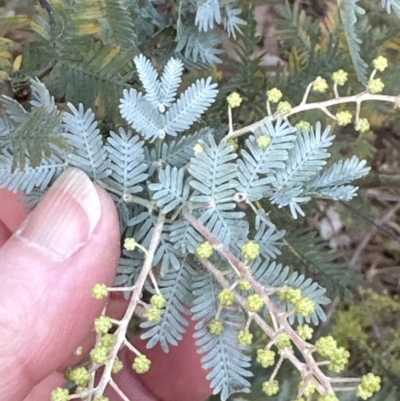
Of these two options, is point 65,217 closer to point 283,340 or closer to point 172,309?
point 172,309

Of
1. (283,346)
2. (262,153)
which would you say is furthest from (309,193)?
(283,346)

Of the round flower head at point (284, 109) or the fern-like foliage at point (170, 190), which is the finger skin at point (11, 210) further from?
the round flower head at point (284, 109)

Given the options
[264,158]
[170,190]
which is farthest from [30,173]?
[264,158]

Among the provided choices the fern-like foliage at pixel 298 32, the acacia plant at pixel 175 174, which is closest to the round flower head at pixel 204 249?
the acacia plant at pixel 175 174

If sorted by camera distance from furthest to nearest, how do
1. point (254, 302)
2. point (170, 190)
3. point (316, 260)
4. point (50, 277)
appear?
point (316, 260), point (50, 277), point (170, 190), point (254, 302)

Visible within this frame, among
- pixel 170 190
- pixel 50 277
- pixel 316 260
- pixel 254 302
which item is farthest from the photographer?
pixel 316 260

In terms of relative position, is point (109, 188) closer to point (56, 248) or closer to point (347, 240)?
point (56, 248)

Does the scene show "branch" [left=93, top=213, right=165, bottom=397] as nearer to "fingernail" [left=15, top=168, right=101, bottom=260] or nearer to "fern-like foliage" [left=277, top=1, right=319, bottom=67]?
"fingernail" [left=15, top=168, right=101, bottom=260]
